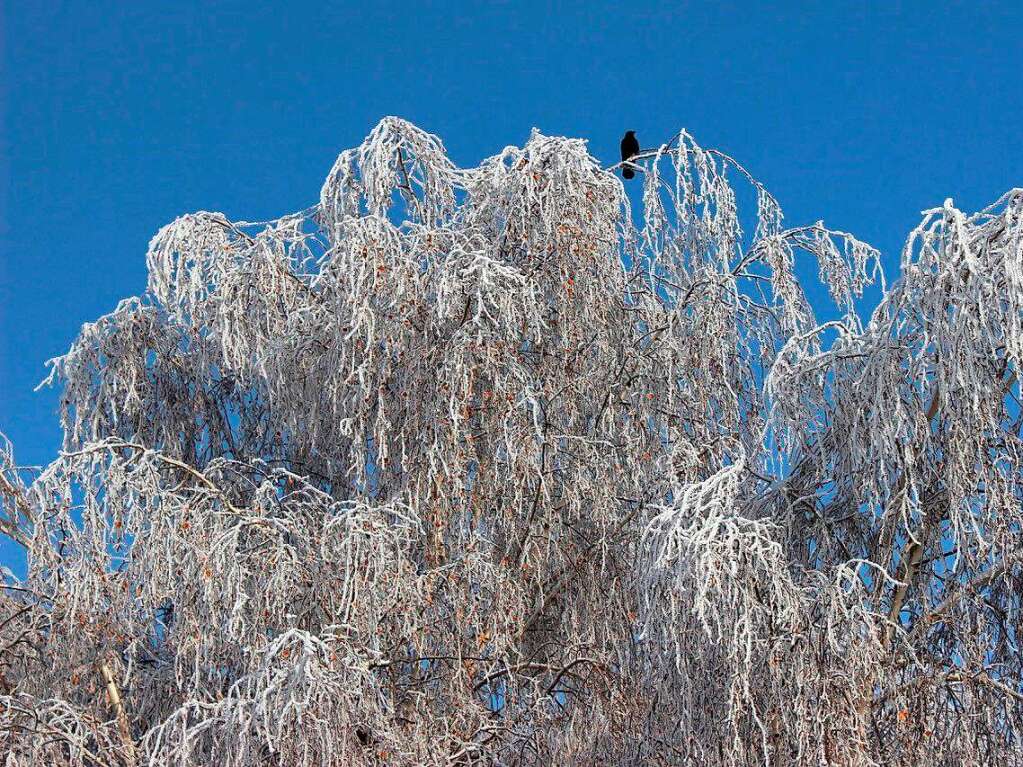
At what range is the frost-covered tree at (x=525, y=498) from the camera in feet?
15.9

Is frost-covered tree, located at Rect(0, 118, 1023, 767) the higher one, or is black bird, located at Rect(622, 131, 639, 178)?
black bird, located at Rect(622, 131, 639, 178)

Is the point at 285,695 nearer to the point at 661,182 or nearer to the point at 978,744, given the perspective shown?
the point at 978,744

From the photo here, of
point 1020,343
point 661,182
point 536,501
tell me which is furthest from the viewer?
point 661,182

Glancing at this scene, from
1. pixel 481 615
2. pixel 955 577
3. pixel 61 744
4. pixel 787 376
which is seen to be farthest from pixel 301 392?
pixel 955 577

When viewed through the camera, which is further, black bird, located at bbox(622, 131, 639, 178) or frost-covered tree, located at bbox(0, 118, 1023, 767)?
black bird, located at bbox(622, 131, 639, 178)

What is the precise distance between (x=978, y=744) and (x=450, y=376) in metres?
2.53

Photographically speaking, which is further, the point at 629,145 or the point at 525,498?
the point at 629,145

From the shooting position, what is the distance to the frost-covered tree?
15.9 feet

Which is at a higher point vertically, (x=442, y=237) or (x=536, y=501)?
(x=442, y=237)

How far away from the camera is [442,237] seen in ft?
20.9

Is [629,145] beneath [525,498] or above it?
above

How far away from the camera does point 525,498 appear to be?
6.39m

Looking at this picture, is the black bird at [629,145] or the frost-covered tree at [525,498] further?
the black bird at [629,145]

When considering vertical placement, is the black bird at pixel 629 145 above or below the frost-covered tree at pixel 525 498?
above
